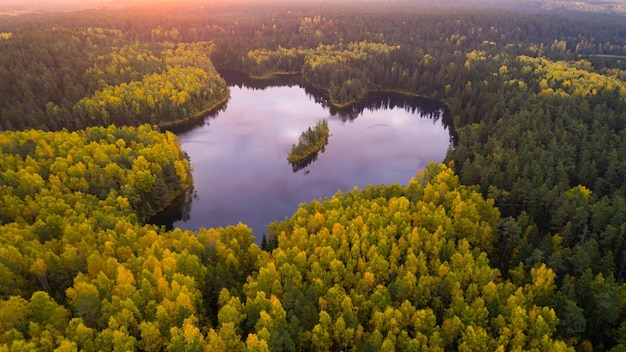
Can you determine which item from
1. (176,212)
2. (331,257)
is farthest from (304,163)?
(331,257)

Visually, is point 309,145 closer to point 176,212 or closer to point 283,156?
point 283,156

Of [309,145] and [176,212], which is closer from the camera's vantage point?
[176,212]

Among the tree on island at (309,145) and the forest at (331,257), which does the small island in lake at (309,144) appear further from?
the forest at (331,257)

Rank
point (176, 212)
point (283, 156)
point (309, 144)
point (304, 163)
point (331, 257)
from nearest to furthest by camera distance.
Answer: point (331, 257)
point (176, 212)
point (304, 163)
point (283, 156)
point (309, 144)

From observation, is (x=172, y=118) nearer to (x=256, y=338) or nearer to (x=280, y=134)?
(x=280, y=134)

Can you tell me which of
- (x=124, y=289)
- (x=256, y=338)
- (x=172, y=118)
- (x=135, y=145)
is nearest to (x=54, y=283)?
(x=124, y=289)

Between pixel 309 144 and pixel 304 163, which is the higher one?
pixel 309 144

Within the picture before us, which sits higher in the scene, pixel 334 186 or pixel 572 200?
pixel 572 200
